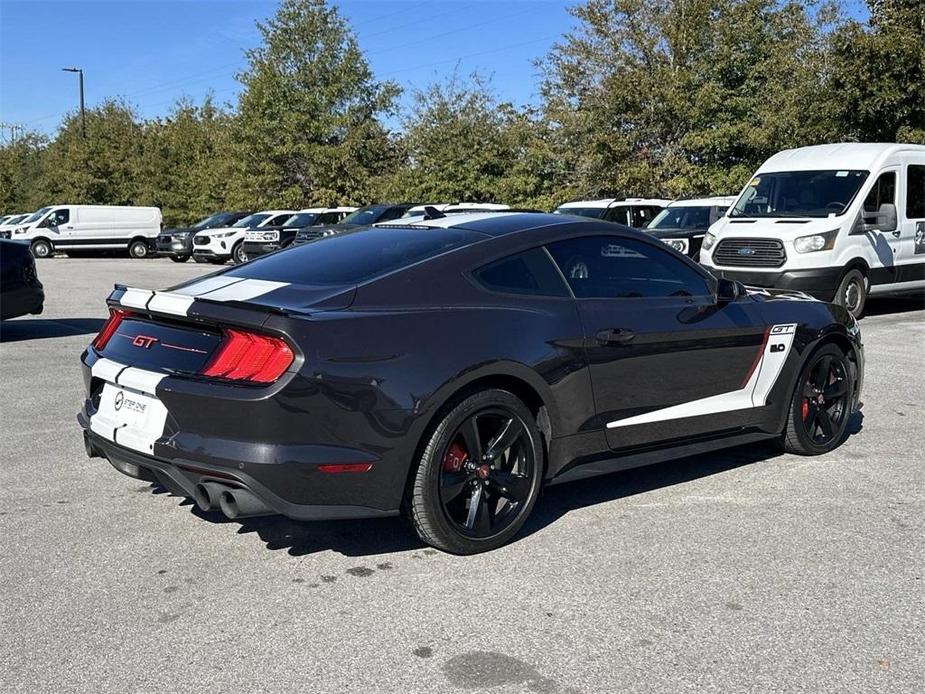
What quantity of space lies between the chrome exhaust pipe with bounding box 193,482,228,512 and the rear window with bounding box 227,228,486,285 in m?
1.00

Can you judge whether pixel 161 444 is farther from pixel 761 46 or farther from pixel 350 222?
pixel 761 46

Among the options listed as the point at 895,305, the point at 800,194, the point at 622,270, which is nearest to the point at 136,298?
the point at 622,270

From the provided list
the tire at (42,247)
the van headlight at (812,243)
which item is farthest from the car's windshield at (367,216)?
the tire at (42,247)

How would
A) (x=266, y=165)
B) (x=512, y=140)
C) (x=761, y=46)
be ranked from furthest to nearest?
(x=266, y=165), (x=512, y=140), (x=761, y=46)

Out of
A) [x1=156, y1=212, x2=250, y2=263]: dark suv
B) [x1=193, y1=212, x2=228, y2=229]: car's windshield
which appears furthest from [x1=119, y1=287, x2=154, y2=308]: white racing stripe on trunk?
[x1=193, y1=212, x2=228, y2=229]: car's windshield

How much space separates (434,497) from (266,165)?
3527 centimetres

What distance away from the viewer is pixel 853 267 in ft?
41.4

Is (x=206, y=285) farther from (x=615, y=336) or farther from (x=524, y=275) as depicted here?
(x=615, y=336)

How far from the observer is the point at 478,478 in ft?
13.9

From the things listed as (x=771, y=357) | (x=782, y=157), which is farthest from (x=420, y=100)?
(x=771, y=357)

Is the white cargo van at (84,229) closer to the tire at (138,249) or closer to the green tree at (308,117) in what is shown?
the tire at (138,249)

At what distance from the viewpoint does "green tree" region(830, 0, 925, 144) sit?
60.3 ft

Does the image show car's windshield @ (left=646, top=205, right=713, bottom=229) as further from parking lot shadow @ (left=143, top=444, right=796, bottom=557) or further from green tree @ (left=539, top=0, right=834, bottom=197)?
parking lot shadow @ (left=143, top=444, right=796, bottom=557)

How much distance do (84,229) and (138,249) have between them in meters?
2.15
